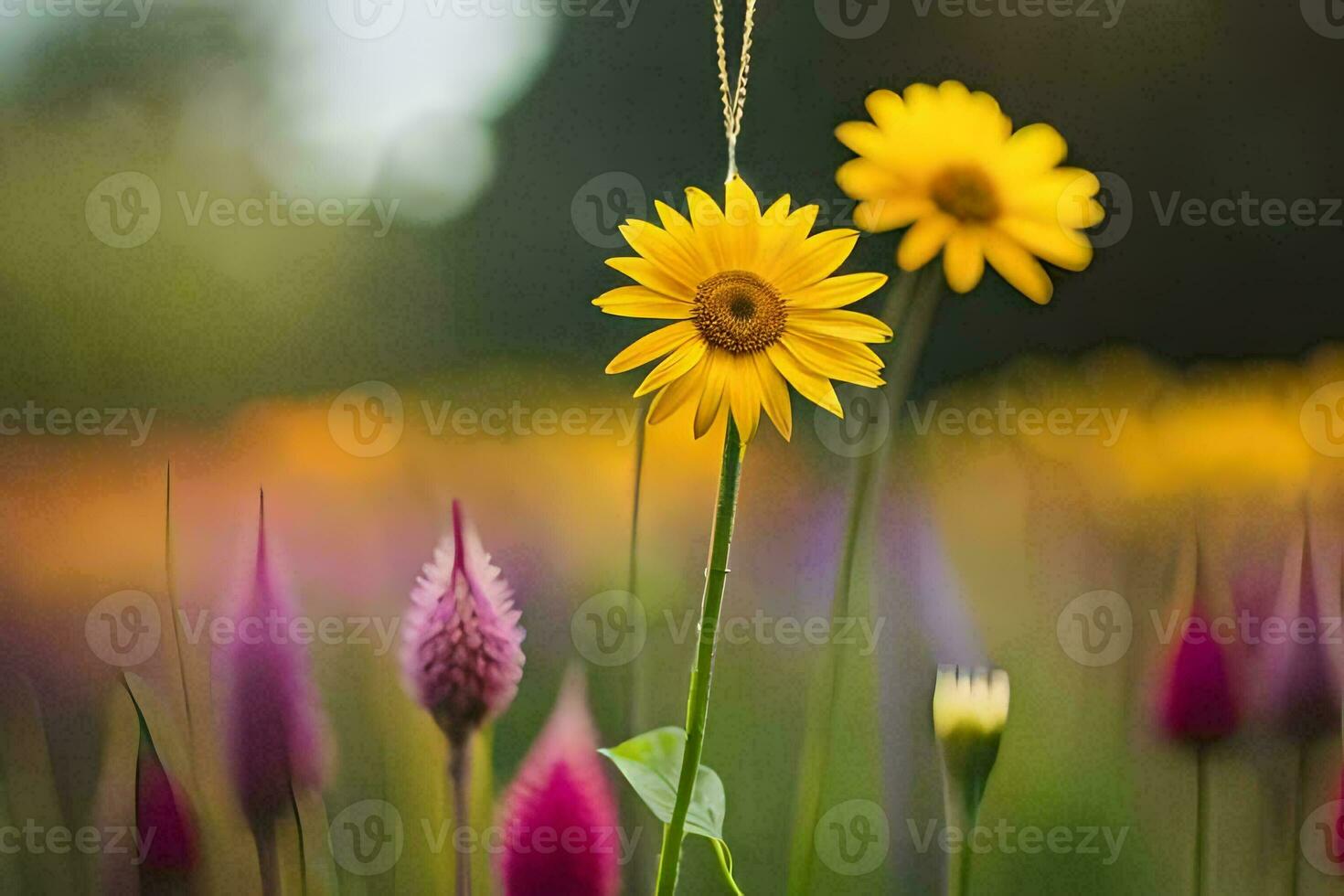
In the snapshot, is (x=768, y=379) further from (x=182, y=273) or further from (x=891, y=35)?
(x=182, y=273)

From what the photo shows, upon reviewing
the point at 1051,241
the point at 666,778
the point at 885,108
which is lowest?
the point at 666,778

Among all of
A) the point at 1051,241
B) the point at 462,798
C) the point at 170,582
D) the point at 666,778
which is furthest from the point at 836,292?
the point at 170,582

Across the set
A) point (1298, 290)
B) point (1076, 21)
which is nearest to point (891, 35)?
point (1076, 21)

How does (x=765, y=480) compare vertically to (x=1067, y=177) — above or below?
below

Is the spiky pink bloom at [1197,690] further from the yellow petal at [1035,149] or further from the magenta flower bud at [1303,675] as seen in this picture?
the yellow petal at [1035,149]

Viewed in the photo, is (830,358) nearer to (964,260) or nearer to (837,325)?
(837,325)

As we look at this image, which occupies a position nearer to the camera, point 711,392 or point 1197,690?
point 711,392
